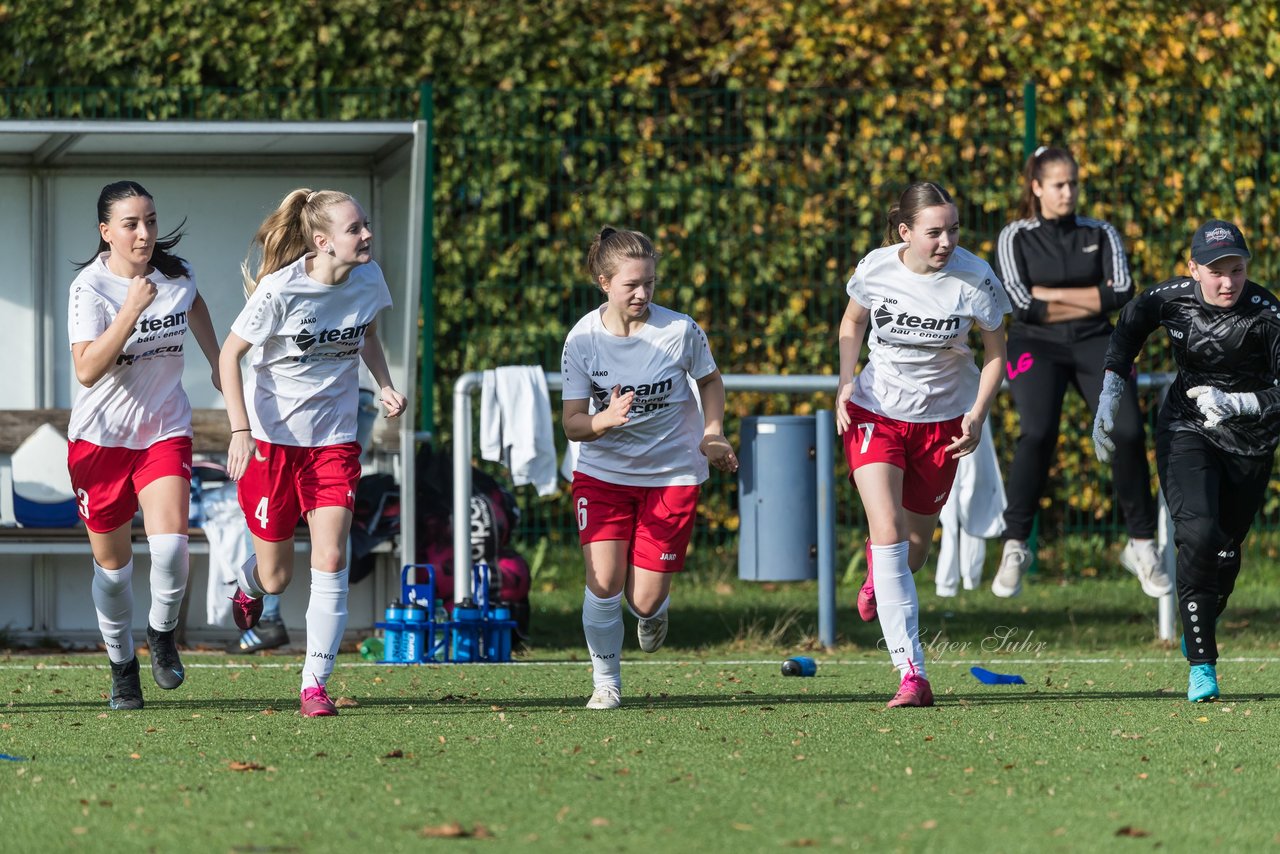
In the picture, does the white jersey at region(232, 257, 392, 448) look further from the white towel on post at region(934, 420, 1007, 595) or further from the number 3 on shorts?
the white towel on post at region(934, 420, 1007, 595)

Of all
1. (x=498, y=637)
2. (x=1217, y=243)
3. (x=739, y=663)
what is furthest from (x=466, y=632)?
(x=1217, y=243)

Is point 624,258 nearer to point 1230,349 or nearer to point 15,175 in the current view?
point 1230,349

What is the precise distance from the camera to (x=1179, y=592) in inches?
262

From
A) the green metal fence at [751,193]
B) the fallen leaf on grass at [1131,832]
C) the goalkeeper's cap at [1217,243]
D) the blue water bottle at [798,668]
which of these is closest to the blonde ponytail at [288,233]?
the blue water bottle at [798,668]

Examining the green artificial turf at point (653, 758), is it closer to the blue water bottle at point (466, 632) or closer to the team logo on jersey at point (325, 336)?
the blue water bottle at point (466, 632)

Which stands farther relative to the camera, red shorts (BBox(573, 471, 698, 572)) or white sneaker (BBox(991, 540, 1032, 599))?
white sneaker (BBox(991, 540, 1032, 599))

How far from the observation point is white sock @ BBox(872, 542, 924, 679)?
6.42 m

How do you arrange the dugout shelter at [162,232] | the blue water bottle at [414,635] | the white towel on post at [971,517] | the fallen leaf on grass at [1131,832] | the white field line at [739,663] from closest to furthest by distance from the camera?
1. the fallen leaf on grass at [1131,832]
2. the white field line at [739,663]
3. the blue water bottle at [414,635]
4. the white towel on post at [971,517]
5. the dugout shelter at [162,232]

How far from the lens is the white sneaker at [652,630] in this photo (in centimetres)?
669

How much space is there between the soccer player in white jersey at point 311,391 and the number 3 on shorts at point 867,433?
1.70 m

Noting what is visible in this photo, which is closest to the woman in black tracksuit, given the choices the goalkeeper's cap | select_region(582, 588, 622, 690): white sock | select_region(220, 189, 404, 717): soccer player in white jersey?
the goalkeeper's cap

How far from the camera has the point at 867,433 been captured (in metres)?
6.63

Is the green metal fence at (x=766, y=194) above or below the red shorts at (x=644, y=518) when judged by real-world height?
above

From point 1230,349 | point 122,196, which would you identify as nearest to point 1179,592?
point 1230,349
